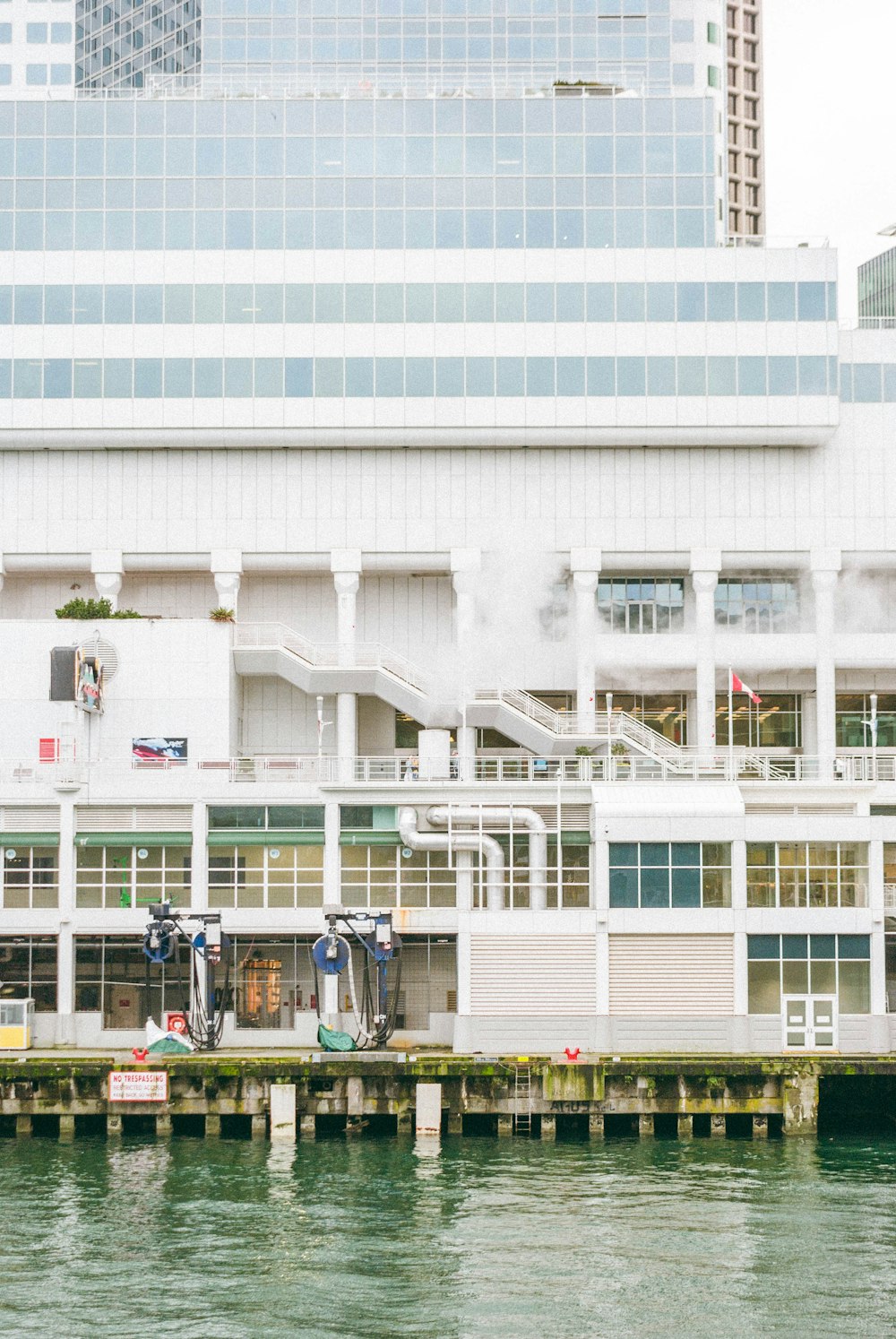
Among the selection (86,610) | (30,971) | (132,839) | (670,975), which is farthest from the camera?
(86,610)

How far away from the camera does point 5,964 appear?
65.4 meters

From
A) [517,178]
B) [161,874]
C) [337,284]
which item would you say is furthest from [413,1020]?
[517,178]

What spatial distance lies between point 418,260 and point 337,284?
12.2 ft

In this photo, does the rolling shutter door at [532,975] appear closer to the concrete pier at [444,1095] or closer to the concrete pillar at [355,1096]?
the concrete pier at [444,1095]

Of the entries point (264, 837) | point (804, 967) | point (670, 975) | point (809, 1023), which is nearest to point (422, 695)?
point (264, 837)

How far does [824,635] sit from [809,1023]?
23.8m

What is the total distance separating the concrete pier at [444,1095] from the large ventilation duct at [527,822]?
344 inches

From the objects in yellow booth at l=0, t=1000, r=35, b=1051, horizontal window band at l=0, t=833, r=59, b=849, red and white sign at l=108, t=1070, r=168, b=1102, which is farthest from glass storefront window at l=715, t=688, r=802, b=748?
red and white sign at l=108, t=1070, r=168, b=1102

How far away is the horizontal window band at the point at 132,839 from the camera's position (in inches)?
2574

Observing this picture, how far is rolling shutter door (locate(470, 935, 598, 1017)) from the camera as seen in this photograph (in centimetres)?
6119

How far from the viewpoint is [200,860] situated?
64938mm

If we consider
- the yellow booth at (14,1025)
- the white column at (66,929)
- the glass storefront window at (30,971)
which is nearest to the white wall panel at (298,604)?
the white column at (66,929)

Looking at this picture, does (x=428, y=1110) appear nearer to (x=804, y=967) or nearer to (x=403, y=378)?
(x=804, y=967)

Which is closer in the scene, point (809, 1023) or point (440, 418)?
point (809, 1023)
